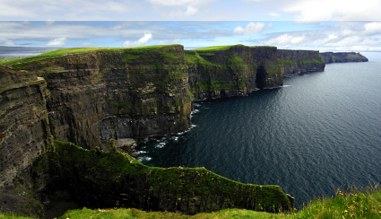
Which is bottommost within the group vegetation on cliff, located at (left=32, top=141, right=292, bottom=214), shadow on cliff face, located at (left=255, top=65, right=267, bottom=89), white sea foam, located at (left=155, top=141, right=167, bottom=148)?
white sea foam, located at (left=155, top=141, right=167, bottom=148)

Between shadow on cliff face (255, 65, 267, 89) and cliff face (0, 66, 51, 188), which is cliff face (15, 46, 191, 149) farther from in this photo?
shadow on cliff face (255, 65, 267, 89)

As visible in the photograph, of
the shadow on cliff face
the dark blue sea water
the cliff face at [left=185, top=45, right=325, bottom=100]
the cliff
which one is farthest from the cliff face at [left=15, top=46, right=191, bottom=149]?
the shadow on cliff face

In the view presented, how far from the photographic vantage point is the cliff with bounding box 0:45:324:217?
48750mm

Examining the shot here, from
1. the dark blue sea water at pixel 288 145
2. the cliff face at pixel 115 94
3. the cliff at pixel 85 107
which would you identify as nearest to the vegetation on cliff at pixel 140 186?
the cliff at pixel 85 107

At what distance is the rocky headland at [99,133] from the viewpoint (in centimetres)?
4609

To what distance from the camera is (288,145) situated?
86.4 meters

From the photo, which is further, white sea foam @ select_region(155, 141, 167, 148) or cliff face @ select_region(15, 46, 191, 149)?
white sea foam @ select_region(155, 141, 167, 148)

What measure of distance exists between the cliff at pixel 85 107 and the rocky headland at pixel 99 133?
0.19 metres

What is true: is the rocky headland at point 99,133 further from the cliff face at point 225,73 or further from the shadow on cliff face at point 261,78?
the shadow on cliff face at point 261,78

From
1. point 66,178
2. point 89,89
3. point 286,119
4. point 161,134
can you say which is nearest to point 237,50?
point 286,119

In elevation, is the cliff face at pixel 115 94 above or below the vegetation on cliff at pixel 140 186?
above

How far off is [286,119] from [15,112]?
304ft

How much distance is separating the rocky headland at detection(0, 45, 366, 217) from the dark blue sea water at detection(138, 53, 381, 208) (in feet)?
45.3

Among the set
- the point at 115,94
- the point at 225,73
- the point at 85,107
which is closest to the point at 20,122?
the point at 85,107
